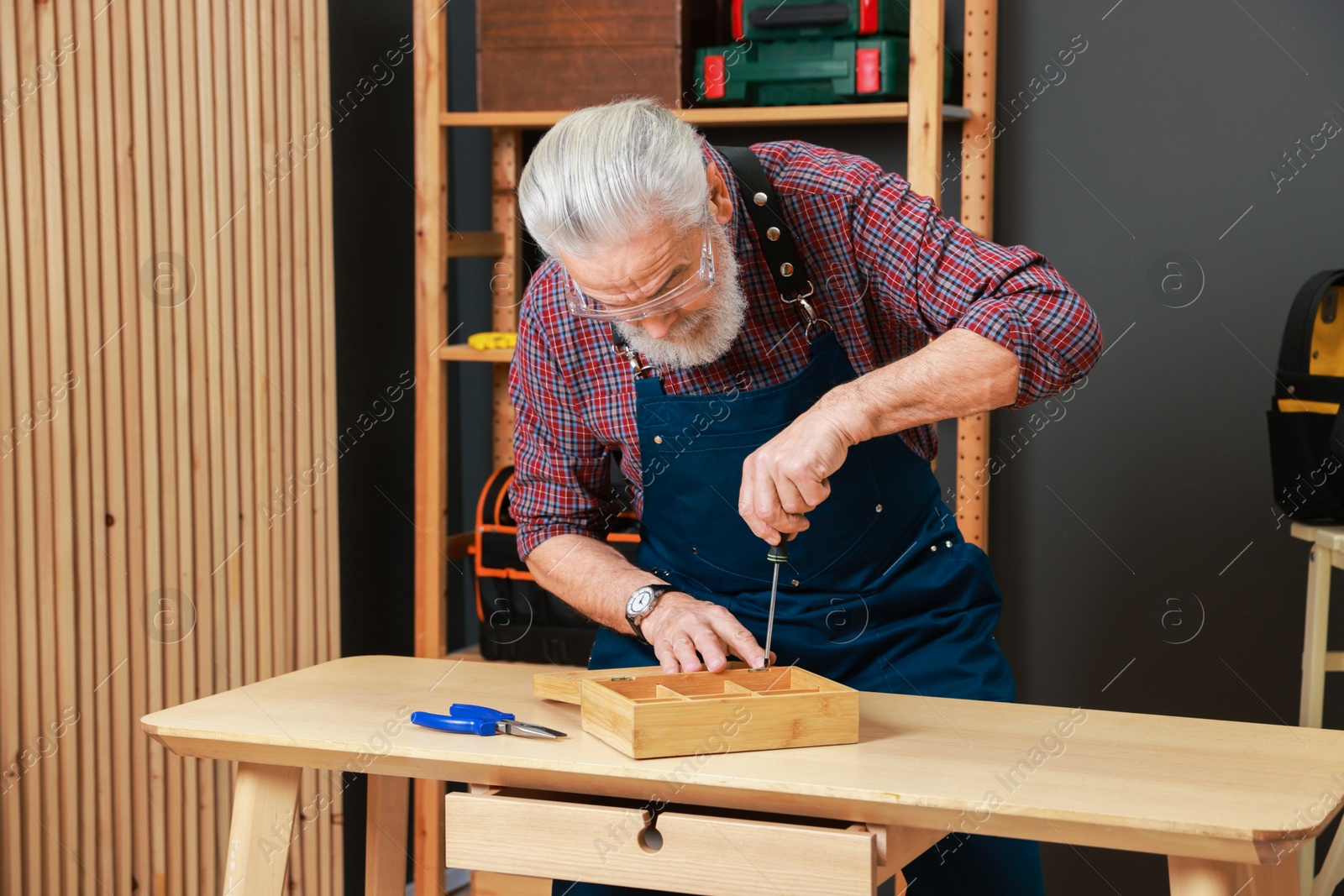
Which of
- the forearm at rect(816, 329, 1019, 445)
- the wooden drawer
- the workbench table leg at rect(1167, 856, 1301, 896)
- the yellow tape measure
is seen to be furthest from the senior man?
the yellow tape measure

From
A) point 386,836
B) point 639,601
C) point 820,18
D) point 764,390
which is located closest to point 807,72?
point 820,18

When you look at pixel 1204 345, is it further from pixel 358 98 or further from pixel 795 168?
pixel 358 98

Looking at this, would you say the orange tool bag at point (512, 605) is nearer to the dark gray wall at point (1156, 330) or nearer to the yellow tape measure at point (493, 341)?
the yellow tape measure at point (493, 341)

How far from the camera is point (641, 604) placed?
182 centimetres

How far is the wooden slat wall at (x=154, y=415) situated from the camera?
2188 millimetres

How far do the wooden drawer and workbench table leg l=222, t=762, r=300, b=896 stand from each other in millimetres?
278

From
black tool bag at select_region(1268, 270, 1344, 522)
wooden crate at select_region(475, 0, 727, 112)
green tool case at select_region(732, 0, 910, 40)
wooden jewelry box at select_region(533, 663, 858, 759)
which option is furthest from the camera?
wooden crate at select_region(475, 0, 727, 112)

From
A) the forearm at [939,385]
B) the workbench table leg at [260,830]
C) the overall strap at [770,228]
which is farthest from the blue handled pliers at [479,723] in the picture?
the overall strap at [770,228]

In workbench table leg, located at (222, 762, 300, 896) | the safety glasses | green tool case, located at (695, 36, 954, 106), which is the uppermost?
green tool case, located at (695, 36, 954, 106)

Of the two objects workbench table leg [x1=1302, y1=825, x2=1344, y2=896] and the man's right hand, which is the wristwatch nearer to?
the man's right hand

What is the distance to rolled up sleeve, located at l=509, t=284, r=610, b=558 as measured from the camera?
79.2 inches

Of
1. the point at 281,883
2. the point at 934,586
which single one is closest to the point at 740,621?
the point at 934,586

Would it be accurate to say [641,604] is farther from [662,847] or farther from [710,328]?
[662,847]

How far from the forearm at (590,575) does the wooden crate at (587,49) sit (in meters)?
1.19
